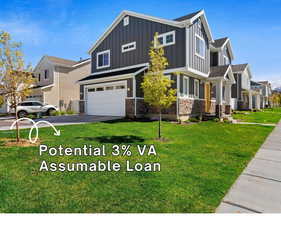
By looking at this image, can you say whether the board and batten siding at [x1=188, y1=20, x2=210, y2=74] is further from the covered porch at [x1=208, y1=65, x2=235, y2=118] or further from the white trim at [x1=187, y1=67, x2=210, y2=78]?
the covered porch at [x1=208, y1=65, x2=235, y2=118]

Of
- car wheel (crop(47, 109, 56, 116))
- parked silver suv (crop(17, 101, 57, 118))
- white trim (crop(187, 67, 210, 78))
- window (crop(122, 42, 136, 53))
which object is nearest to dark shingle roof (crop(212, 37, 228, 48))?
white trim (crop(187, 67, 210, 78))

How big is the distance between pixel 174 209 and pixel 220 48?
794 inches

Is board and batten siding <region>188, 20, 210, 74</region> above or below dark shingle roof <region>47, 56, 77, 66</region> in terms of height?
below

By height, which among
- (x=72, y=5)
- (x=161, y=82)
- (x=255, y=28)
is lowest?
(x=161, y=82)

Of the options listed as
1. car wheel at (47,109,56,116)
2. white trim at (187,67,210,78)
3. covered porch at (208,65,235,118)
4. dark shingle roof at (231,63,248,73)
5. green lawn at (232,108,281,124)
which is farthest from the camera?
dark shingle roof at (231,63,248,73)

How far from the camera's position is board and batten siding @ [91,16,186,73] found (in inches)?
504

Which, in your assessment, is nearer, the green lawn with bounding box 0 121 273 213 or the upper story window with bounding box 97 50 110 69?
the green lawn with bounding box 0 121 273 213

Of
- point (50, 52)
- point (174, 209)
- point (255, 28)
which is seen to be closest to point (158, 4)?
point (255, 28)

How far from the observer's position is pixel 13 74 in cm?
599

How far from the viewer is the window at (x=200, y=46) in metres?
13.6

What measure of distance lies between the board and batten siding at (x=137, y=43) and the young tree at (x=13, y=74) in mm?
9540

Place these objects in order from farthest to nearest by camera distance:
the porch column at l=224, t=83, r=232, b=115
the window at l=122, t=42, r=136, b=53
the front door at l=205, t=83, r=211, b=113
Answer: the front door at l=205, t=83, r=211, b=113 → the porch column at l=224, t=83, r=232, b=115 → the window at l=122, t=42, r=136, b=53

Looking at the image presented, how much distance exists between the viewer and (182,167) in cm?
433
